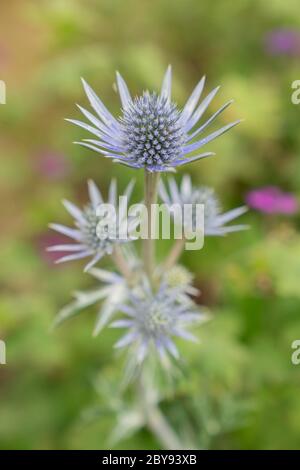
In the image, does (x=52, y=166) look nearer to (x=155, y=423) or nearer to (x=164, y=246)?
(x=164, y=246)

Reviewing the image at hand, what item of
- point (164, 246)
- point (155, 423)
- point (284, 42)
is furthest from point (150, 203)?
point (284, 42)

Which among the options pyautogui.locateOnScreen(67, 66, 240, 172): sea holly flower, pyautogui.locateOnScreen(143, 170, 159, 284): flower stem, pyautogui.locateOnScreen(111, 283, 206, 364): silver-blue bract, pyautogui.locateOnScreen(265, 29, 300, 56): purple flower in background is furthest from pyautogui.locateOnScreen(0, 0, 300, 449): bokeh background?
pyautogui.locateOnScreen(67, 66, 240, 172): sea holly flower

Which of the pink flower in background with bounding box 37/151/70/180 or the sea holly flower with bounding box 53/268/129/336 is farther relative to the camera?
the pink flower in background with bounding box 37/151/70/180

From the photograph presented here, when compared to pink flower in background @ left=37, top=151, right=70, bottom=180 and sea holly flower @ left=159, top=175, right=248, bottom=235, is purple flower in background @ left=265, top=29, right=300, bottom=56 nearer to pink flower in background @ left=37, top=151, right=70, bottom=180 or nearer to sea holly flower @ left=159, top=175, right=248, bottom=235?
pink flower in background @ left=37, top=151, right=70, bottom=180

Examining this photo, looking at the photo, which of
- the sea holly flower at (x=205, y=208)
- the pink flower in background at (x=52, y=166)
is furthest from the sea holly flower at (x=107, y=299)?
the pink flower in background at (x=52, y=166)

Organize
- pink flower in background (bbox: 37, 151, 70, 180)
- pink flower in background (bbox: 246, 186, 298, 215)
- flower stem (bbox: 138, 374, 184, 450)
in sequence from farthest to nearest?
pink flower in background (bbox: 37, 151, 70, 180)
pink flower in background (bbox: 246, 186, 298, 215)
flower stem (bbox: 138, 374, 184, 450)
